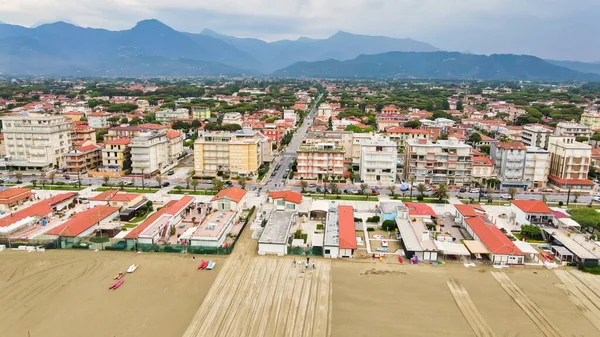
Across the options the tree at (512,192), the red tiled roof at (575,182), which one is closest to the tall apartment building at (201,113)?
the tree at (512,192)

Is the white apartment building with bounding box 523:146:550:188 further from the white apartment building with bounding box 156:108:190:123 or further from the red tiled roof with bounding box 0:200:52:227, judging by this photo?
the white apartment building with bounding box 156:108:190:123

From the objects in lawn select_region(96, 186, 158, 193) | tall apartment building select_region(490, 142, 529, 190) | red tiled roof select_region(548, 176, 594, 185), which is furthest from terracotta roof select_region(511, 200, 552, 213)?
lawn select_region(96, 186, 158, 193)

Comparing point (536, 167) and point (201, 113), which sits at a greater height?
point (201, 113)

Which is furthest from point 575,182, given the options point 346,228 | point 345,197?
point 346,228

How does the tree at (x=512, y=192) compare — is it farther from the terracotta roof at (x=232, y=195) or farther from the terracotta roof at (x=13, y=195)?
the terracotta roof at (x=13, y=195)

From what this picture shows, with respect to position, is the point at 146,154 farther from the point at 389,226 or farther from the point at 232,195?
the point at 389,226

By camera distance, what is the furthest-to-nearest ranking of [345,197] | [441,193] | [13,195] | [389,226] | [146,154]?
[146,154] < [345,197] < [441,193] < [13,195] < [389,226]

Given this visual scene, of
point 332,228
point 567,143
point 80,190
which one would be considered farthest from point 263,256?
point 567,143
